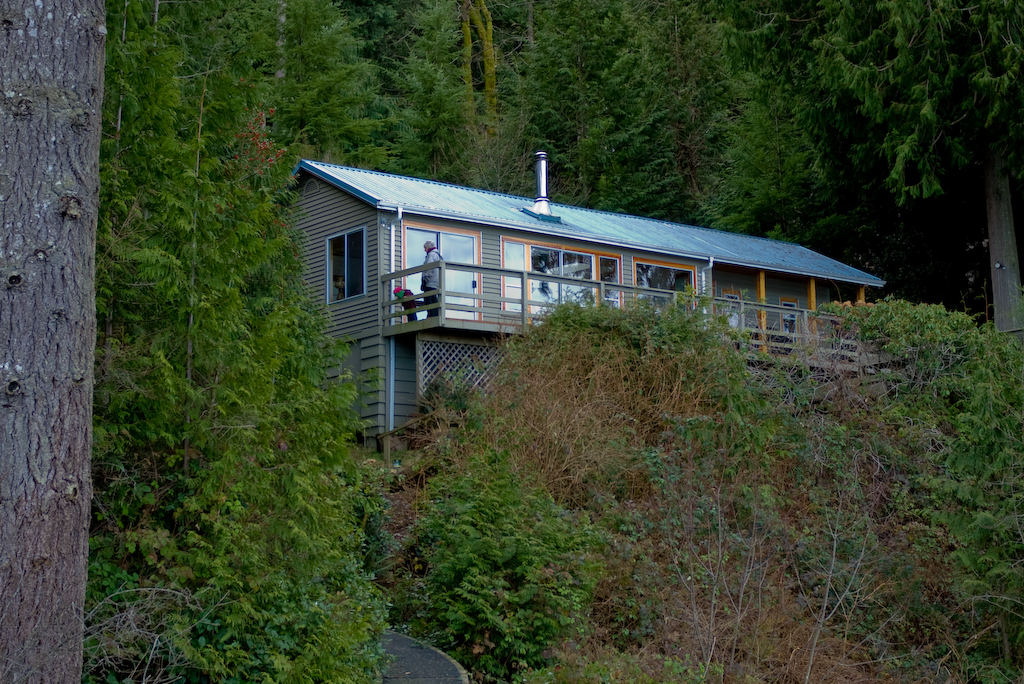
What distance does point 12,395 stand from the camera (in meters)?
4.77

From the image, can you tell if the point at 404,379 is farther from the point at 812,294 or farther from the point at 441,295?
the point at 812,294

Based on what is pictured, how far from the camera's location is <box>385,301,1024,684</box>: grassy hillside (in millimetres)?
7840

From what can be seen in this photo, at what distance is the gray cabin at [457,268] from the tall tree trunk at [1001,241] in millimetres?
4325

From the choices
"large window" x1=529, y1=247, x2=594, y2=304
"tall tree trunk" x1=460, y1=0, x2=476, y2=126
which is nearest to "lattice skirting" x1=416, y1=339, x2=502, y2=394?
"large window" x1=529, y1=247, x2=594, y2=304

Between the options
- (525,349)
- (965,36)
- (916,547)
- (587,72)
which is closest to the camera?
(916,547)

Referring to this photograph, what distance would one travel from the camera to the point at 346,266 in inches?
742

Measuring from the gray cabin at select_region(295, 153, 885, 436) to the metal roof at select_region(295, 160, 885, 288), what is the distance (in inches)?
2.0

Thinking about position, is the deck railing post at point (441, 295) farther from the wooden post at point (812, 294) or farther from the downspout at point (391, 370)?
the wooden post at point (812, 294)

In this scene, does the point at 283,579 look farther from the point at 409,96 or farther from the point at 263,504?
the point at 409,96

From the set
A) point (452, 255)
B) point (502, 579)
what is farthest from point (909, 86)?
point (502, 579)

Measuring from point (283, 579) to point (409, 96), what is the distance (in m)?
26.8

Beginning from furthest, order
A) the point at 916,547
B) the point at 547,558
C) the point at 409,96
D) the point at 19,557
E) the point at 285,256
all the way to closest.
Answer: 1. the point at 409,96
2. the point at 916,547
3. the point at 285,256
4. the point at 547,558
5. the point at 19,557

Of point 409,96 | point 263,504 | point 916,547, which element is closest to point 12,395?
point 263,504

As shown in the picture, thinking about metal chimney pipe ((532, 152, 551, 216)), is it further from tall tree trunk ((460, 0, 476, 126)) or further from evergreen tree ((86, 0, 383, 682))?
evergreen tree ((86, 0, 383, 682))
